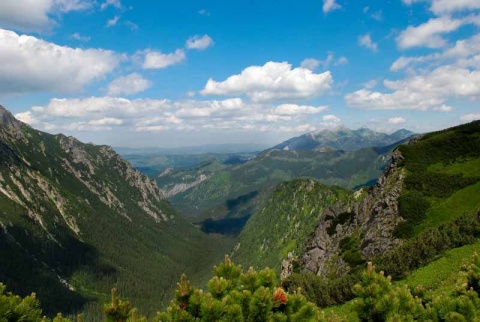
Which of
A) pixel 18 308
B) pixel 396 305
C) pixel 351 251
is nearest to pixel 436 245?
pixel 351 251

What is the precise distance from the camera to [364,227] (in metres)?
86.2

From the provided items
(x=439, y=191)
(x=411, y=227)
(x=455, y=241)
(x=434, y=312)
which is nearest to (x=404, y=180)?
(x=439, y=191)

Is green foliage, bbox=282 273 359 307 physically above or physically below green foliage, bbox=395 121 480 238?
below

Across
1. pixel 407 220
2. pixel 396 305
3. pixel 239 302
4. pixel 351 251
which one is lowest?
pixel 351 251

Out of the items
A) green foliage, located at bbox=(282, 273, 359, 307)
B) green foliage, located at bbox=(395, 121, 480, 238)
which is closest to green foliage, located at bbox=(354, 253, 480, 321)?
green foliage, located at bbox=(282, 273, 359, 307)

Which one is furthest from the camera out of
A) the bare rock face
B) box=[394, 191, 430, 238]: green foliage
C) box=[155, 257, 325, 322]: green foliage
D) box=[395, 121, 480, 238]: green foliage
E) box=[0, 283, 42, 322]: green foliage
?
Result: the bare rock face

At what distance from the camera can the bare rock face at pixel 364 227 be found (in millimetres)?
73875

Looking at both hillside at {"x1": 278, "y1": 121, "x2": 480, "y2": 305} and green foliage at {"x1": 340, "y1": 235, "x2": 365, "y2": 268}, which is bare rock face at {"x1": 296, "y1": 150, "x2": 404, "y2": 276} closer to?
hillside at {"x1": 278, "y1": 121, "x2": 480, "y2": 305}

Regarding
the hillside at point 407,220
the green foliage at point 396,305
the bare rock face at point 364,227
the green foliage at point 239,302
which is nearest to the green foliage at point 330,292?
the hillside at point 407,220

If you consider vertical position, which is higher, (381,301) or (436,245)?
(381,301)

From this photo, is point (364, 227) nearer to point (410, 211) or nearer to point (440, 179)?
point (410, 211)

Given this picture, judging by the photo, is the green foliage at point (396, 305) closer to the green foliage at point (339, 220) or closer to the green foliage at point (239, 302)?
the green foliage at point (239, 302)

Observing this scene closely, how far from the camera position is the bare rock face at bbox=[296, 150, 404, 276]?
73875 millimetres

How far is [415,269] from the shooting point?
47.7 meters
